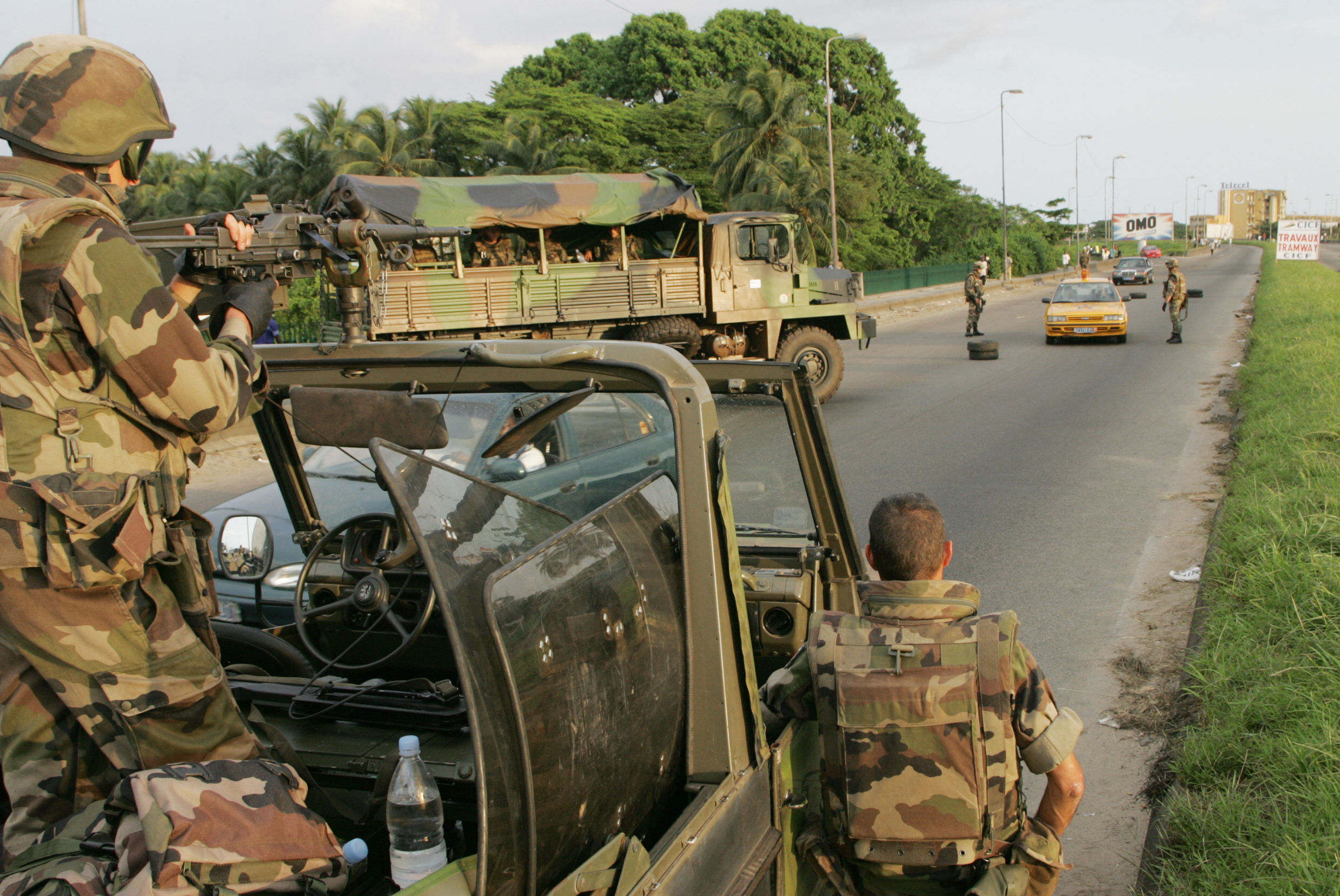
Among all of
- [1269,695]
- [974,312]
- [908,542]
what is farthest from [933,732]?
[974,312]

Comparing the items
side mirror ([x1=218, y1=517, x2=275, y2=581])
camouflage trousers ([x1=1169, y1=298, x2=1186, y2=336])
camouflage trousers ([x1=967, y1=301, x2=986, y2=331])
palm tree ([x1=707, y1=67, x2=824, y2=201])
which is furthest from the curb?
palm tree ([x1=707, y1=67, x2=824, y2=201])

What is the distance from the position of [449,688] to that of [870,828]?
1.00 m

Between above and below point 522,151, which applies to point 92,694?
below

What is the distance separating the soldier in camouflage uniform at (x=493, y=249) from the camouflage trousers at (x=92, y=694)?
14.0m

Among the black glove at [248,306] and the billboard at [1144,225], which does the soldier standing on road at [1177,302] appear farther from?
the billboard at [1144,225]

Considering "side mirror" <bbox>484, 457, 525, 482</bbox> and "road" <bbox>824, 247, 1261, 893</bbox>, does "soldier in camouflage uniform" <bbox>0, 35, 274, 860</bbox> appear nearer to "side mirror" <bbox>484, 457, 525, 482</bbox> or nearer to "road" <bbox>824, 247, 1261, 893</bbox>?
"side mirror" <bbox>484, 457, 525, 482</bbox>

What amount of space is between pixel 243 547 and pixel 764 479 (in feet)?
9.12

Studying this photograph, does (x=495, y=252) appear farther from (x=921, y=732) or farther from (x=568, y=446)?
(x=921, y=732)

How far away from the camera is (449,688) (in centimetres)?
255

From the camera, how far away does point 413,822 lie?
1.78 m

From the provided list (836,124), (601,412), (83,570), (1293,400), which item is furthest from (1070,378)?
(836,124)

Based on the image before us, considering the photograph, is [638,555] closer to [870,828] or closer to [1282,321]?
[870,828]

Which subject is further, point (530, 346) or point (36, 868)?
point (530, 346)

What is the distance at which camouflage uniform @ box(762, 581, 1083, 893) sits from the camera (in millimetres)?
2197
